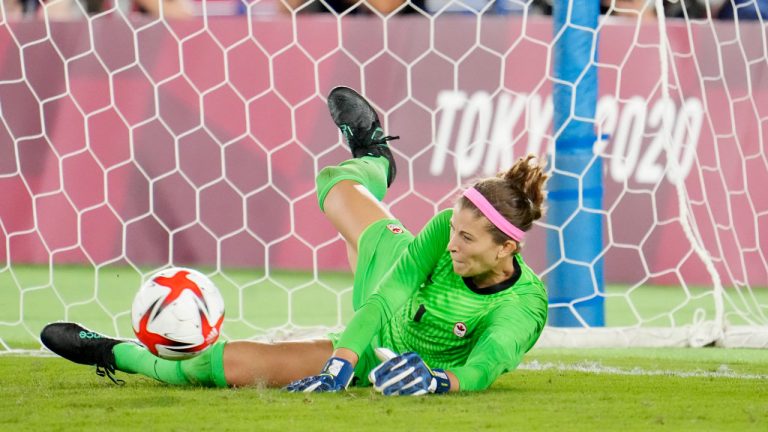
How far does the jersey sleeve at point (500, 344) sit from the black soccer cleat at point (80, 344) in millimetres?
1154

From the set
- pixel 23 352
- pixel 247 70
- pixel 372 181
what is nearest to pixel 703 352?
pixel 372 181

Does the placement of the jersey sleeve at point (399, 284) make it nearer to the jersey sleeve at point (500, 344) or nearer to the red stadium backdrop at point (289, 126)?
the jersey sleeve at point (500, 344)

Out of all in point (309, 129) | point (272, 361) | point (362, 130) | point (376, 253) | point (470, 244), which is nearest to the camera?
point (470, 244)

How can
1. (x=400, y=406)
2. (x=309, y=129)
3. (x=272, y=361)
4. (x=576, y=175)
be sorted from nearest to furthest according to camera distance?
(x=400, y=406), (x=272, y=361), (x=576, y=175), (x=309, y=129)

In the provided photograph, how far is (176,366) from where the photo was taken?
400 centimetres

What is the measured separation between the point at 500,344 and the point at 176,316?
3.07ft

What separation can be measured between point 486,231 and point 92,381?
140 cm

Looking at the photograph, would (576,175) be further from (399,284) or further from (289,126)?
(289,126)

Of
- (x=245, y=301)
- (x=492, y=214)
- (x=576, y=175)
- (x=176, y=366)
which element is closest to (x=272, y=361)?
(x=176, y=366)

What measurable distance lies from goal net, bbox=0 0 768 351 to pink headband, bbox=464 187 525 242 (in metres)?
3.71

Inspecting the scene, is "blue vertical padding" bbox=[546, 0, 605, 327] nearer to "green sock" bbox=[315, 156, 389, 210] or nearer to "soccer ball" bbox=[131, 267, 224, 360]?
"green sock" bbox=[315, 156, 389, 210]

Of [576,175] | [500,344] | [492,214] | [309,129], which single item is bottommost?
[500,344]

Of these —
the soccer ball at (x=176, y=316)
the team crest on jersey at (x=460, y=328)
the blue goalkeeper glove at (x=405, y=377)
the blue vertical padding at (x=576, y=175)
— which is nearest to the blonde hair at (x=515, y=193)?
the team crest on jersey at (x=460, y=328)

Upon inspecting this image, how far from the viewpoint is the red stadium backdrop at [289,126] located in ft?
25.0
